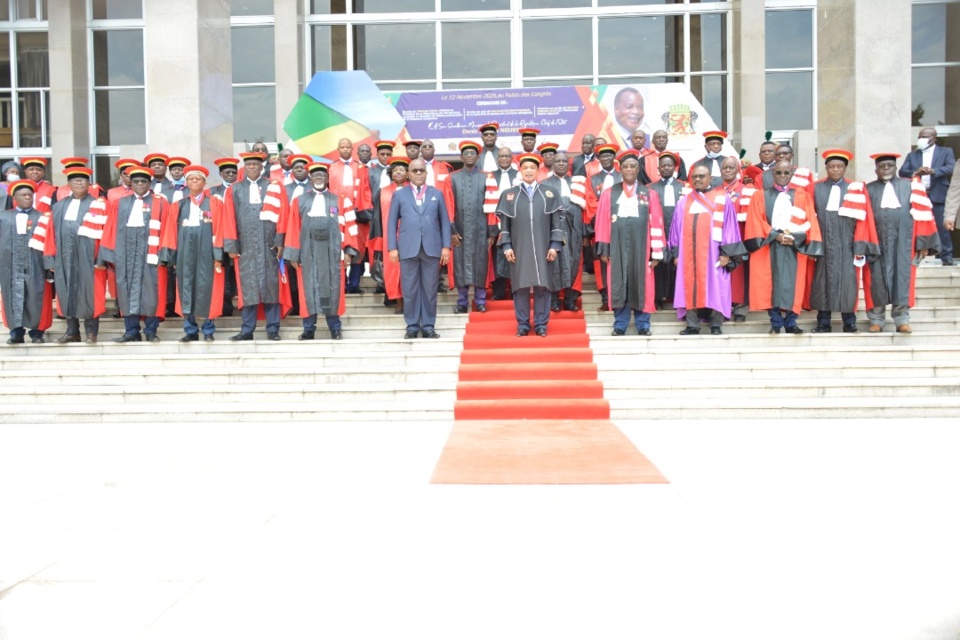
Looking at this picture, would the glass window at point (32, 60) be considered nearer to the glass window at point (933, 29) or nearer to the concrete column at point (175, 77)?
the concrete column at point (175, 77)

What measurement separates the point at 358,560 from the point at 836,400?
5.45 meters

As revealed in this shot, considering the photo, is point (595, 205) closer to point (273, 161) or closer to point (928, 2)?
point (273, 161)

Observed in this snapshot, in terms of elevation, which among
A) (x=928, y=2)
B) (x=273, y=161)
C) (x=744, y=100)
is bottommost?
(x=273, y=161)

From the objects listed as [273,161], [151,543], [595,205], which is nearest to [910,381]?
[595,205]

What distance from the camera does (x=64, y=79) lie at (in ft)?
60.5

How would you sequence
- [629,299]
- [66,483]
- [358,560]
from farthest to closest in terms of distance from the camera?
[629,299] → [66,483] → [358,560]

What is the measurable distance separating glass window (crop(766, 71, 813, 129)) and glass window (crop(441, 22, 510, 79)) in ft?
18.5

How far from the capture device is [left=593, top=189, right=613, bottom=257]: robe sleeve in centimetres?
985

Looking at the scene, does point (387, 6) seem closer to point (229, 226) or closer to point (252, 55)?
point (252, 55)

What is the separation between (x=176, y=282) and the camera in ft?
33.7

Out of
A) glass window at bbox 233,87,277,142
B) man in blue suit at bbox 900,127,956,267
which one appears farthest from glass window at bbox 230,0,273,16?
man in blue suit at bbox 900,127,956,267

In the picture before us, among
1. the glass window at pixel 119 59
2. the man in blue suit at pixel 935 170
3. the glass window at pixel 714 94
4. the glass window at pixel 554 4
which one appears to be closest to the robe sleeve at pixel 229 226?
the man in blue suit at pixel 935 170

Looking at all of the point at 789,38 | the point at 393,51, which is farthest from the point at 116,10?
the point at 789,38

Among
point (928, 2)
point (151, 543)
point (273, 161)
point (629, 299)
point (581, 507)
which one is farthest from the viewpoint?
point (928, 2)
